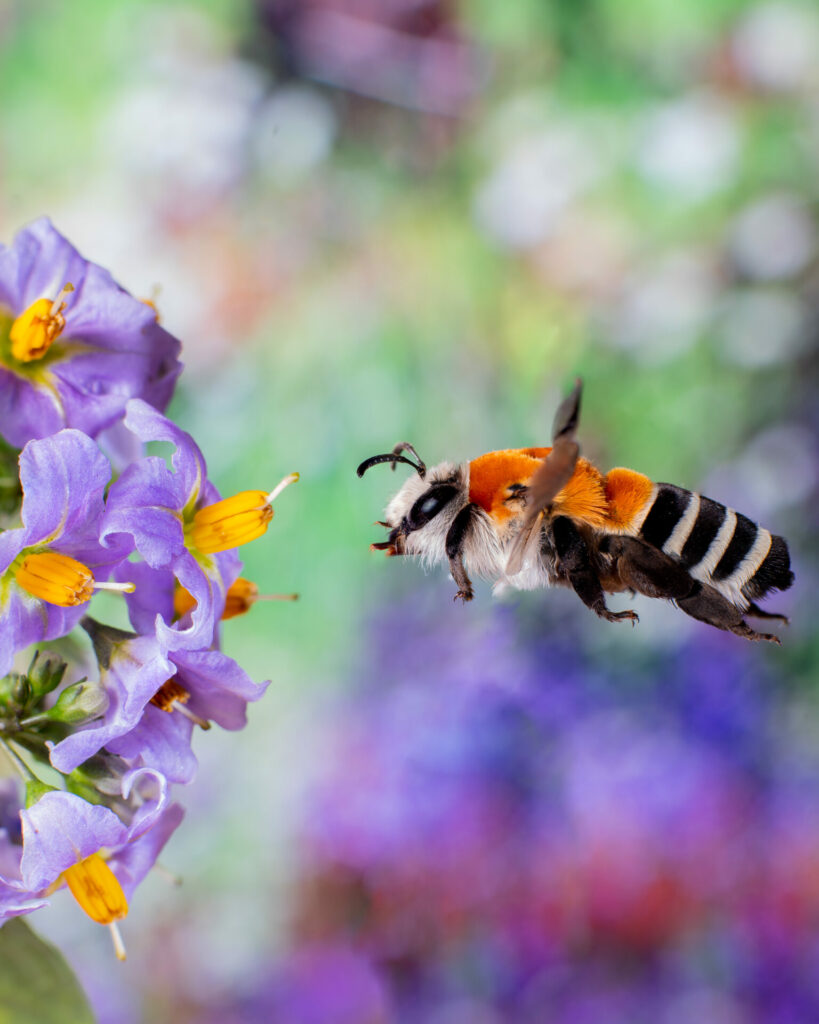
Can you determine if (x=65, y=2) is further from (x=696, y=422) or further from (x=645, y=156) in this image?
(x=696, y=422)

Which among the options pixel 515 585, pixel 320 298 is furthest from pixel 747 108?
pixel 515 585

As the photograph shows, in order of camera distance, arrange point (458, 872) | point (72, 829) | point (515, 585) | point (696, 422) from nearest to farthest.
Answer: point (72, 829)
point (515, 585)
point (458, 872)
point (696, 422)

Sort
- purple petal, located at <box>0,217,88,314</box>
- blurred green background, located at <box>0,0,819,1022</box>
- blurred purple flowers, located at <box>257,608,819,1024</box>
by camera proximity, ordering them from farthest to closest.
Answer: blurred green background, located at <box>0,0,819,1022</box> → blurred purple flowers, located at <box>257,608,819,1024</box> → purple petal, located at <box>0,217,88,314</box>

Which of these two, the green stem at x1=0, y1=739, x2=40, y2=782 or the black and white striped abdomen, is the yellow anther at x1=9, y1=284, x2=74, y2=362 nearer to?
the green stem at x1=0, y1=739, x2=40, y2=782

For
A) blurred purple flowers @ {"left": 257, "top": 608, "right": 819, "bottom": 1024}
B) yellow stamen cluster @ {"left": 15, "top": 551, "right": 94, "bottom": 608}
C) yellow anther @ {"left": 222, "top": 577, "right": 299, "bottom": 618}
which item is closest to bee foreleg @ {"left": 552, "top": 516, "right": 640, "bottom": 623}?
yellow anther @ {"left": 222, "top": 577, "right": 299, "bottom": 618}

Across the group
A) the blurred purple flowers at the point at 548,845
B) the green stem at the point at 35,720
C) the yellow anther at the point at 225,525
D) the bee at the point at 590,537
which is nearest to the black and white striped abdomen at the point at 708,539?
the bee at the point at 590,537

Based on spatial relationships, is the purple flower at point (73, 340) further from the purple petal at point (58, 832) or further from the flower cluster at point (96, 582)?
the purple petal at point (58, 832)
